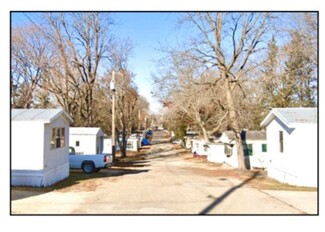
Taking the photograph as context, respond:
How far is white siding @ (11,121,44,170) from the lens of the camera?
1048 centimetres

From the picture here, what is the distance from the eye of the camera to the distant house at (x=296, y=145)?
11.2m

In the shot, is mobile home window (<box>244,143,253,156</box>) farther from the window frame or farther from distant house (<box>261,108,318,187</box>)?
the window frame

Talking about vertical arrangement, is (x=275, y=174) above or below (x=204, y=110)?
below

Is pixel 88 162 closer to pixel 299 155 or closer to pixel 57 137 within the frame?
pixel 57 137

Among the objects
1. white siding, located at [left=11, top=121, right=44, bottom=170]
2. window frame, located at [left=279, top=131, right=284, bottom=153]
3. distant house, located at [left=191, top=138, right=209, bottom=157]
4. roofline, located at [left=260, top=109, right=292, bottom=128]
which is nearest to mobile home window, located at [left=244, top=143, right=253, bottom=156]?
roofline, located at [left=260, top=109, right=292, bottom=128]

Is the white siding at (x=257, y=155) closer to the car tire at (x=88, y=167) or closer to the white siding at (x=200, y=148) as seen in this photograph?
the white siding at (x=200, y=148)

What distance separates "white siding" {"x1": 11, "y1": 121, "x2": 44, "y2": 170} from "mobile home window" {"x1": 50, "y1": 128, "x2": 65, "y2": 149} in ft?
3.06

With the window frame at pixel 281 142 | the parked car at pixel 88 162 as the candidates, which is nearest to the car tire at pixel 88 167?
the parked car at pixel 88 162

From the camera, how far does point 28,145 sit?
10531 millimetres

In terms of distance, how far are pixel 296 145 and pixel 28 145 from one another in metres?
9.52

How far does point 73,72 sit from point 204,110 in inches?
477
